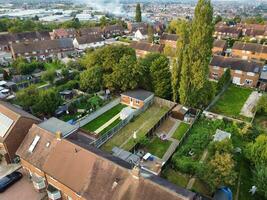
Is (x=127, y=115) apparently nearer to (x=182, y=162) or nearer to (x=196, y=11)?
(x=182, y=162)

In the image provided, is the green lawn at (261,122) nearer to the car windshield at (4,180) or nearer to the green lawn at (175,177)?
the green lawn at (175,177)

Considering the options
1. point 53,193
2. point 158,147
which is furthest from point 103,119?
point 53,193

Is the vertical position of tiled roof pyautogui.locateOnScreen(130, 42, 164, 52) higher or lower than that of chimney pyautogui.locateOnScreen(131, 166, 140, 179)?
lower

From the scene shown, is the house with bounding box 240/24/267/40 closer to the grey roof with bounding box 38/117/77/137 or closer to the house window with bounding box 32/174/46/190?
the grey roof with bounding box 38/117/77/137

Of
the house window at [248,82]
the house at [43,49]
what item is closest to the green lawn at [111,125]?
the house window at [248,82]

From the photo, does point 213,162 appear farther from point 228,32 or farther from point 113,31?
point 113,31

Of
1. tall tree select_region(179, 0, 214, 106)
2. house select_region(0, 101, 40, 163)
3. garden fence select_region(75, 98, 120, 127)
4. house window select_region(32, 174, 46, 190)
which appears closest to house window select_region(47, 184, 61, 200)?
house window select_region(32, 174, 46, 190)

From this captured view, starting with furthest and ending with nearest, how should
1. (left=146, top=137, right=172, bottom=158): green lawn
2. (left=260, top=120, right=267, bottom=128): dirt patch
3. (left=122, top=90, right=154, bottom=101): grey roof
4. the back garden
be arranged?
(left=122, top=90, right=154, bottom=101): grey roof
(left=260, top=120, right=267, bottom=128): dirt patch
(left=146, top=137, right=172, bottom=158): green lawn
the back garden
